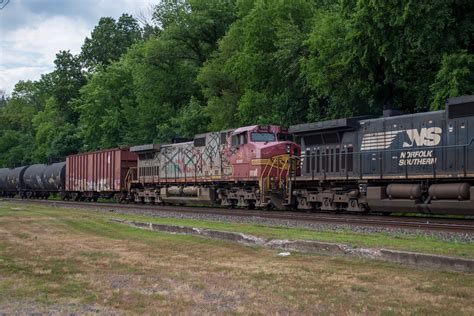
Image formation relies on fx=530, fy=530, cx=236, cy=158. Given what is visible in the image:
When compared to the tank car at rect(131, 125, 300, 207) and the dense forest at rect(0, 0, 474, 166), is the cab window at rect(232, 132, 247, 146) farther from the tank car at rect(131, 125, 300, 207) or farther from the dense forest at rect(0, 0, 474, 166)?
the dense forest at rect(0, 0, 474, 166)

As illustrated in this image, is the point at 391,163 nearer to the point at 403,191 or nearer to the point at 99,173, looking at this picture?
the point at 403,191

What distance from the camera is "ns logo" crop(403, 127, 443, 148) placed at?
19.0 metres

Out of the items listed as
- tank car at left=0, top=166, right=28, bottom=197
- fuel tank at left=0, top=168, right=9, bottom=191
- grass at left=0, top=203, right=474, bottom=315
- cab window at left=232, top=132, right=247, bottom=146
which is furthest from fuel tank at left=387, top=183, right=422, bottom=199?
fuel tank at left=0, top=168, right=9, bottom=191

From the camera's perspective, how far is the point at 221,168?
28.8 metres

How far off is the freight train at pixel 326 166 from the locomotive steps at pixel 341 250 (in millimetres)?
8619

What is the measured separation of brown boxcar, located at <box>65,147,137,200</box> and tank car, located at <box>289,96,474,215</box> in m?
17.9

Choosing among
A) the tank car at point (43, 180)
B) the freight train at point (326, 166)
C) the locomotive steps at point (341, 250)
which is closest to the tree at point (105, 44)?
the tank car at point (43, 180)

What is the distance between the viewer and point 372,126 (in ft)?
71.0

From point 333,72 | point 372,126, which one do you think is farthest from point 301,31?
point 372,126

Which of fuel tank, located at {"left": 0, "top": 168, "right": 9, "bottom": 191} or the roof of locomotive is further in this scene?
fuel tank, located at {"left": 0, "top": 168, "right": 9, "bottom": 191}

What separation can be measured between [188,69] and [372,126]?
3448 centimetres

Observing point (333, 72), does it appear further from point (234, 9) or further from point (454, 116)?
point (234, 9)

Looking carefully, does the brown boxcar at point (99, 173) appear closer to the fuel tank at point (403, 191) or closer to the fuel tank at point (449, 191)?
the fuel tank at point (403, 191)

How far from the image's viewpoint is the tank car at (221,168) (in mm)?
25797
